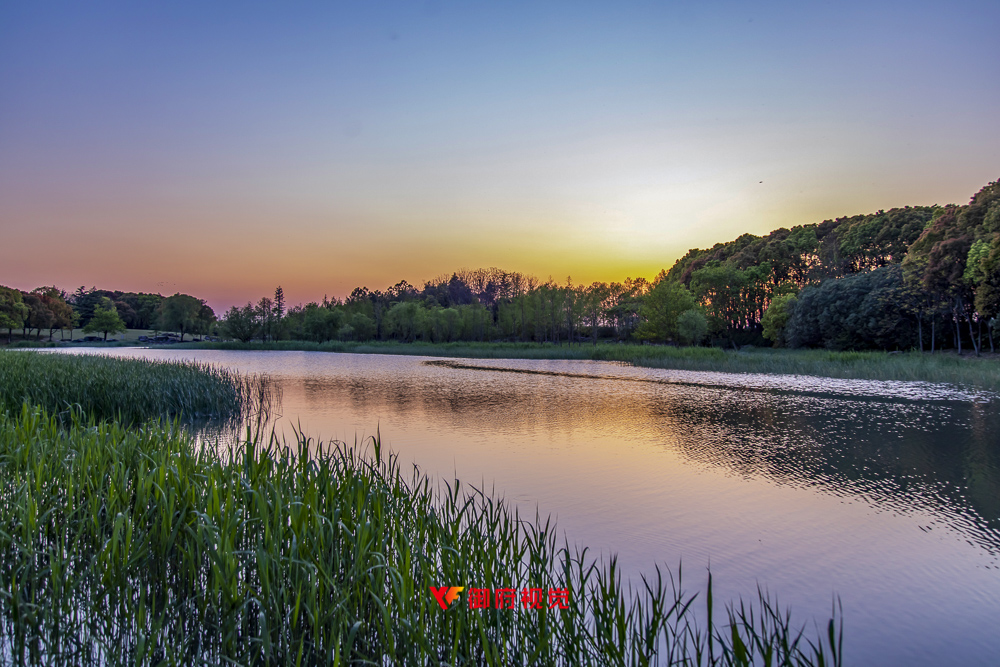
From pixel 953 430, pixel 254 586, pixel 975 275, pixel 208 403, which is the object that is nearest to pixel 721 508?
pixel 254 586

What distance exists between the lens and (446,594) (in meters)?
Result: 2.74

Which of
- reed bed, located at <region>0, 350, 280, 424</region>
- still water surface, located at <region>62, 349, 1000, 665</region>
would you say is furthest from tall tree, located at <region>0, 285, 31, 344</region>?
still water surface, located at <region>62, 349, 1000, 665</region>

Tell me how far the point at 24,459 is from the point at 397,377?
17853mm

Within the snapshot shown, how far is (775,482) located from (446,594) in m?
5.94

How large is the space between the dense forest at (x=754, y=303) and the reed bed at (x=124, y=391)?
25.6 metres

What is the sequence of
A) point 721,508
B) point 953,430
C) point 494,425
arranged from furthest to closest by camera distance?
point 494,425 → point 953,430 → point 721,508

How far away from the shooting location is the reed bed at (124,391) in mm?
9633

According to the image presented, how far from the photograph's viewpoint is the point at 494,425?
11227mm

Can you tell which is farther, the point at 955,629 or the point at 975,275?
the point at 975,275

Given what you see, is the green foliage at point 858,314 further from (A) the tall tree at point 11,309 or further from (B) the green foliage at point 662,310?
(A) the tall tree at point 11,309

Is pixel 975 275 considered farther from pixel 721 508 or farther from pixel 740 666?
pixel 740 666

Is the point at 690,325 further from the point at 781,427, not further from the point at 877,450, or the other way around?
the point at 877,450

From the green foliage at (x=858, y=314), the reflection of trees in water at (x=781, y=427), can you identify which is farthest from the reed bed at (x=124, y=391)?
the green foliage at (x=858, y=314)

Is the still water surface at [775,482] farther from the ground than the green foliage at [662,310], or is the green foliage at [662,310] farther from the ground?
the green foliage at [662,310]
